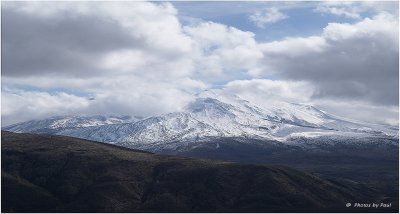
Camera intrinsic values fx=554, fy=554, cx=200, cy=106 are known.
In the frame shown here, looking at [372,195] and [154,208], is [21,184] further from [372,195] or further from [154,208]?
[372,195]

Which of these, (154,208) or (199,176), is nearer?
(154,208)

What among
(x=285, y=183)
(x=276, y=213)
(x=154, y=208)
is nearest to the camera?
(x=276, y=213)

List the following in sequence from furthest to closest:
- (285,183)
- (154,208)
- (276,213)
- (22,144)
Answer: (22,144)
(285,183)
(154,208)
(276,213)

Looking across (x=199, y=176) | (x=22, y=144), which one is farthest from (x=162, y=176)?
(x=22, y=144)

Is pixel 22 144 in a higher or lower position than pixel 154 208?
higher

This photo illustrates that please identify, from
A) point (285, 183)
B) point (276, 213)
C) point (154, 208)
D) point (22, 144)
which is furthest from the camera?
point (22, 144)

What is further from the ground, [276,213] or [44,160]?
[44,160]

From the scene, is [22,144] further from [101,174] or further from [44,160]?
[101,174]

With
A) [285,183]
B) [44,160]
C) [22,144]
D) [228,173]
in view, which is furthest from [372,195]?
[22,144]

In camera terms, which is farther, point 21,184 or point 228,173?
point 228,173
